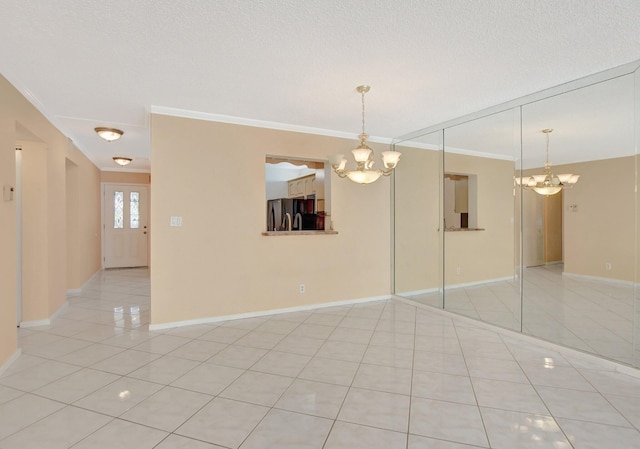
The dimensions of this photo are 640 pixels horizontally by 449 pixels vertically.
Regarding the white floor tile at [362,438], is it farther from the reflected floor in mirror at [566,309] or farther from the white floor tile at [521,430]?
the reflected floor in mirror at [566,309]

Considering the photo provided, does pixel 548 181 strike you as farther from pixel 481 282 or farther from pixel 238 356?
pixel 238 356

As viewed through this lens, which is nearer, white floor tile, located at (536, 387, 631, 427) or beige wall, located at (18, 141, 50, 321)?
white floor tile, located at (536, 387, 631, 427)

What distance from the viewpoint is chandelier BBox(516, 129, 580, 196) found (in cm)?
322

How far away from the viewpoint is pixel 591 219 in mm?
3109

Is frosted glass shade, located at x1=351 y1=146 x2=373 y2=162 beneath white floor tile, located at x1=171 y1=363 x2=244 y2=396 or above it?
above

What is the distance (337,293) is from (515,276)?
86.5 inches

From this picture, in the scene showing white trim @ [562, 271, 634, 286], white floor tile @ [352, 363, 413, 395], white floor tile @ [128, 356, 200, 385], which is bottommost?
white floor tile @ [352, 363, 413, 395]

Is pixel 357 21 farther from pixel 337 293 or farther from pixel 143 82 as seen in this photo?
pixel 337 293

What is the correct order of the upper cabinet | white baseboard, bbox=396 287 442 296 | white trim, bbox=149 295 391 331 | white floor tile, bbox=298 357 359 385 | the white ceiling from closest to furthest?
the white ceiling < white floor tile, bbox=298 357 359 385 < white trim, bbox=149 295 391 331 < white baseboard, bbox=396 287 442 296 < the upper cabinet

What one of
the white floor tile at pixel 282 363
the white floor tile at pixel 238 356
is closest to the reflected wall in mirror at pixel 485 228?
the white floor tile at pixel 282 363

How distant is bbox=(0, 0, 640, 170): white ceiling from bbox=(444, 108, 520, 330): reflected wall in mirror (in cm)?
44

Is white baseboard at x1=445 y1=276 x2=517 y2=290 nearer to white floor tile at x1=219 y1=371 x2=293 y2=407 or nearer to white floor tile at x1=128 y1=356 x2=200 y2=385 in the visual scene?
white floor tile at x1=219 y1=371 x2=293 y2=407

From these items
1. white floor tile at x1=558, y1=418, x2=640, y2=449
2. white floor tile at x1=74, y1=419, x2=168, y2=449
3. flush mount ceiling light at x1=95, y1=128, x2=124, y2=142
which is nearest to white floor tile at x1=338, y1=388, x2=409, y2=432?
white floor tile at x1=558, y1=418, x2=640, y2=449

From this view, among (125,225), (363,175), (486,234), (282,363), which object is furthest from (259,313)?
(125,225)
